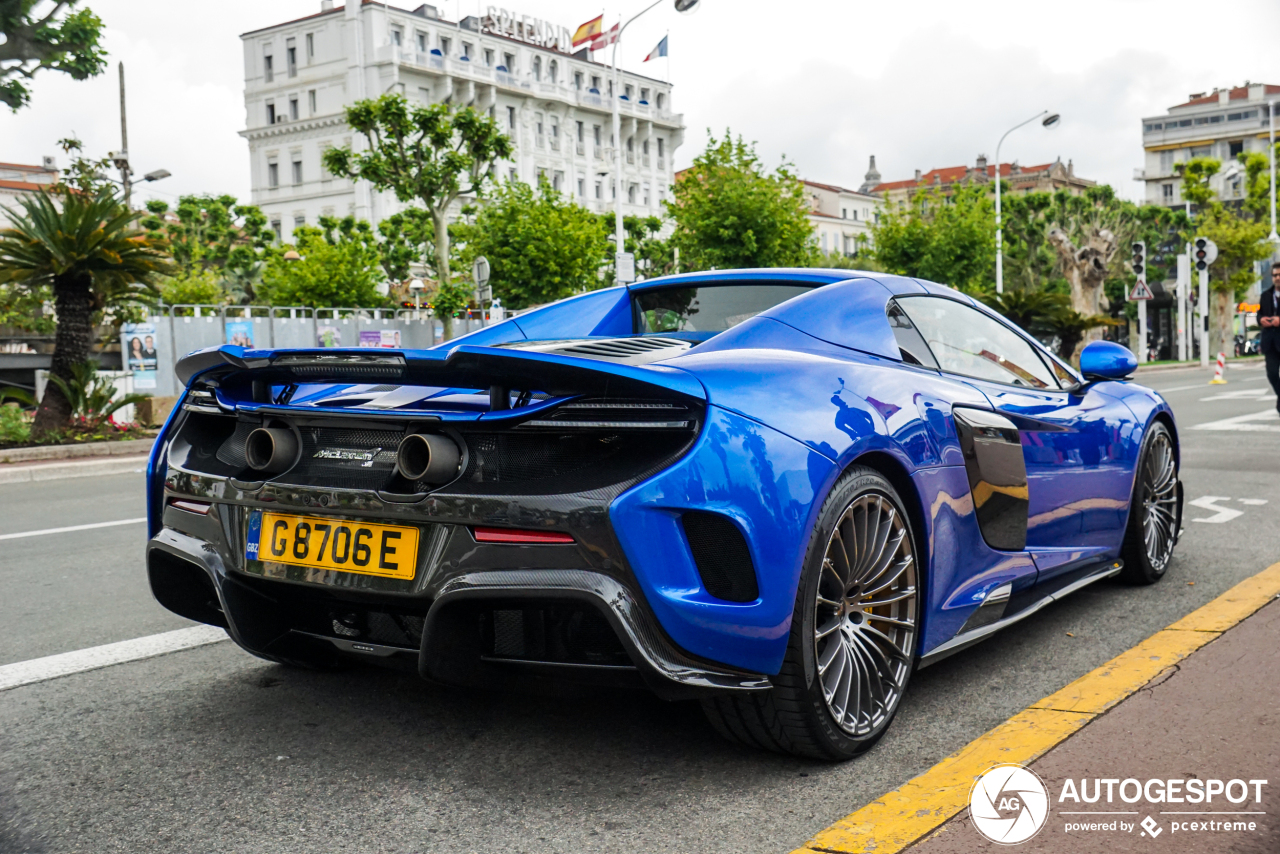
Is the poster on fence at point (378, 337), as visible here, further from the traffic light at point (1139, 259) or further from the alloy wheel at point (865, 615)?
the alloy wheel at point (865, 615)

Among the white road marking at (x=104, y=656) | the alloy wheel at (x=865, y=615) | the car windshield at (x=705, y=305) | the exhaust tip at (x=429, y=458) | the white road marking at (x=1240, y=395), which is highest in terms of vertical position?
the car windshield at (x=705, y=305)

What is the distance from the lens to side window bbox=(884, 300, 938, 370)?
333 centimetres

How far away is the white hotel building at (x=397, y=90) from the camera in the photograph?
69188mm

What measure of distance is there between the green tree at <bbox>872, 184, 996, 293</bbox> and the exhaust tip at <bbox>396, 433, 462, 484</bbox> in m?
40.5

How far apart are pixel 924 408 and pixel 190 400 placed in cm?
194

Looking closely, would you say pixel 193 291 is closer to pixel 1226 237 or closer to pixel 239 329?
pixel 239 329

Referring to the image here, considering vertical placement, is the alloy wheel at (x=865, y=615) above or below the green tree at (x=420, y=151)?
below

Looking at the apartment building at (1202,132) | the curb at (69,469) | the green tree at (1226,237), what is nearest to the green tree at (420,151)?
the curb at (69,469)

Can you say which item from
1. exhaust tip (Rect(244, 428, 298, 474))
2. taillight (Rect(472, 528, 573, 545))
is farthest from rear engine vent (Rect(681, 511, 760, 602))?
exhaust tip (Rect(244, 428, 298, 474))

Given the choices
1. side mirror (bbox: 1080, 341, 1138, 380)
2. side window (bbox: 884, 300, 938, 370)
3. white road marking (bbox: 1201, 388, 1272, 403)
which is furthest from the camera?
white road marking (bbox: 1201, 388, 1272, 403)

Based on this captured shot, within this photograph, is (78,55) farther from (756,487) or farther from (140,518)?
(756,487)

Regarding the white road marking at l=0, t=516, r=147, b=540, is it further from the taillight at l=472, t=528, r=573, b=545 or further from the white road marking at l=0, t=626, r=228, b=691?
the taillight at l=472, t=528, r=573, b=545

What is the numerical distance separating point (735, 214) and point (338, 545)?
2862 cm

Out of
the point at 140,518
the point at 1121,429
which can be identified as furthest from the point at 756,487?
the point at 140,518
